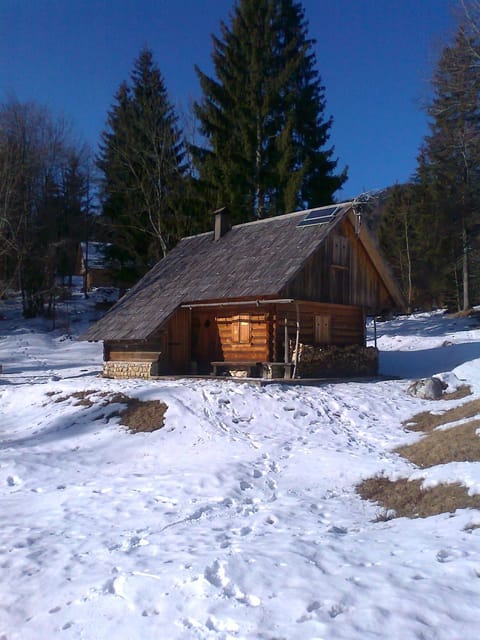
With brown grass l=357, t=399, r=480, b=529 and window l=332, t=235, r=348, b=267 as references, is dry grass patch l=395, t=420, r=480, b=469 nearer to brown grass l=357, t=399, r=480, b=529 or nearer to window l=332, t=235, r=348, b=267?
brown grass l=357, t=399, r=480, b=529

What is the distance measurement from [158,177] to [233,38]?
8.50 m

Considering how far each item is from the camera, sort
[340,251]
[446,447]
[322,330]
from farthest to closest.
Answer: [322,330]
[340,251]
[446,447]

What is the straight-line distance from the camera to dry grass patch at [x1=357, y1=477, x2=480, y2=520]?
676cm

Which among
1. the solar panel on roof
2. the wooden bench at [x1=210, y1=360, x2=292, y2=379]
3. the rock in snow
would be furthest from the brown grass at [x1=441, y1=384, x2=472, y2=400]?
the solar panel on roof

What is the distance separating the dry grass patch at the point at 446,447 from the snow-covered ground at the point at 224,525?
0.36 m

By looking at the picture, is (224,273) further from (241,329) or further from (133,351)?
(133,351)

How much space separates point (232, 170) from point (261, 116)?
3.45 meters

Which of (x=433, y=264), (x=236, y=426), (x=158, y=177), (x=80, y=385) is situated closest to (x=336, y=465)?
(x=236, y=426)

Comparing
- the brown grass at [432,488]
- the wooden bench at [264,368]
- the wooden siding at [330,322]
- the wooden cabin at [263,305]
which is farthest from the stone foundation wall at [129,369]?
the brown grass at [432,488]

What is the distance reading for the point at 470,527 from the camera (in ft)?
19.4

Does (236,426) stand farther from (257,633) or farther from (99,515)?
(257,633)

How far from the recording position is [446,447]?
30.1ft

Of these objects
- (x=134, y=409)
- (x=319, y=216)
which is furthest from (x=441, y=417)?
(x=319, y=216)

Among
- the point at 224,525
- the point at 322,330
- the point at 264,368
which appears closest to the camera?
the point at 224,525
